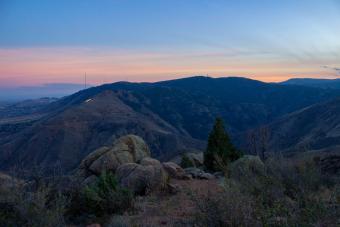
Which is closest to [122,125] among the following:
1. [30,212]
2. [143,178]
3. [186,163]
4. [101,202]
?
[186,163]

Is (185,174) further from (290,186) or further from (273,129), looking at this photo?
(273,129)

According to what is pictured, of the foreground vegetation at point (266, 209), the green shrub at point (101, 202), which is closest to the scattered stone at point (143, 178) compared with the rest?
the green shrub at point (101, 202)

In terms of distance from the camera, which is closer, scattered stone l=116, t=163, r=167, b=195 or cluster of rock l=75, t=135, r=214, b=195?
scattered stone l=116, t=163, r=167, b=195

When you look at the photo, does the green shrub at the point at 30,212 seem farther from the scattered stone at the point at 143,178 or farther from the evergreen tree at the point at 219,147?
the evergreen tree at the point at 219,147

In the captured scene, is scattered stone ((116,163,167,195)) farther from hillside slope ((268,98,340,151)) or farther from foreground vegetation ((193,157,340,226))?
hillside slope ((268,98,340,151))

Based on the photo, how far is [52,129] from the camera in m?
116

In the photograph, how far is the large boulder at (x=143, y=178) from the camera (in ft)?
49.9

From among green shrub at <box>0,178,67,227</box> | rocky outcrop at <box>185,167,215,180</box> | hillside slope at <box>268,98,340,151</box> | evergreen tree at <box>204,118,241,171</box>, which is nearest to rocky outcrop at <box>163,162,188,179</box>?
rocky outcrop at <box>185,167,215,180</box>

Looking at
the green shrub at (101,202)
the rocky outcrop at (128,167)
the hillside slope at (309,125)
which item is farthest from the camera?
the hillside slope at (309,125)

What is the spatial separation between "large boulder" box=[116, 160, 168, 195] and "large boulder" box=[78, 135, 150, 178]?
2.84 m

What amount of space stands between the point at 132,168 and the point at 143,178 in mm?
860

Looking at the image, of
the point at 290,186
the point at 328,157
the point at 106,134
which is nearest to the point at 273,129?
the point at 106,134

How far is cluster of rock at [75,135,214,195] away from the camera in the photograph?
1541 cm

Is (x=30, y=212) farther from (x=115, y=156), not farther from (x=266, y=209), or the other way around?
(x=115, y=156)
